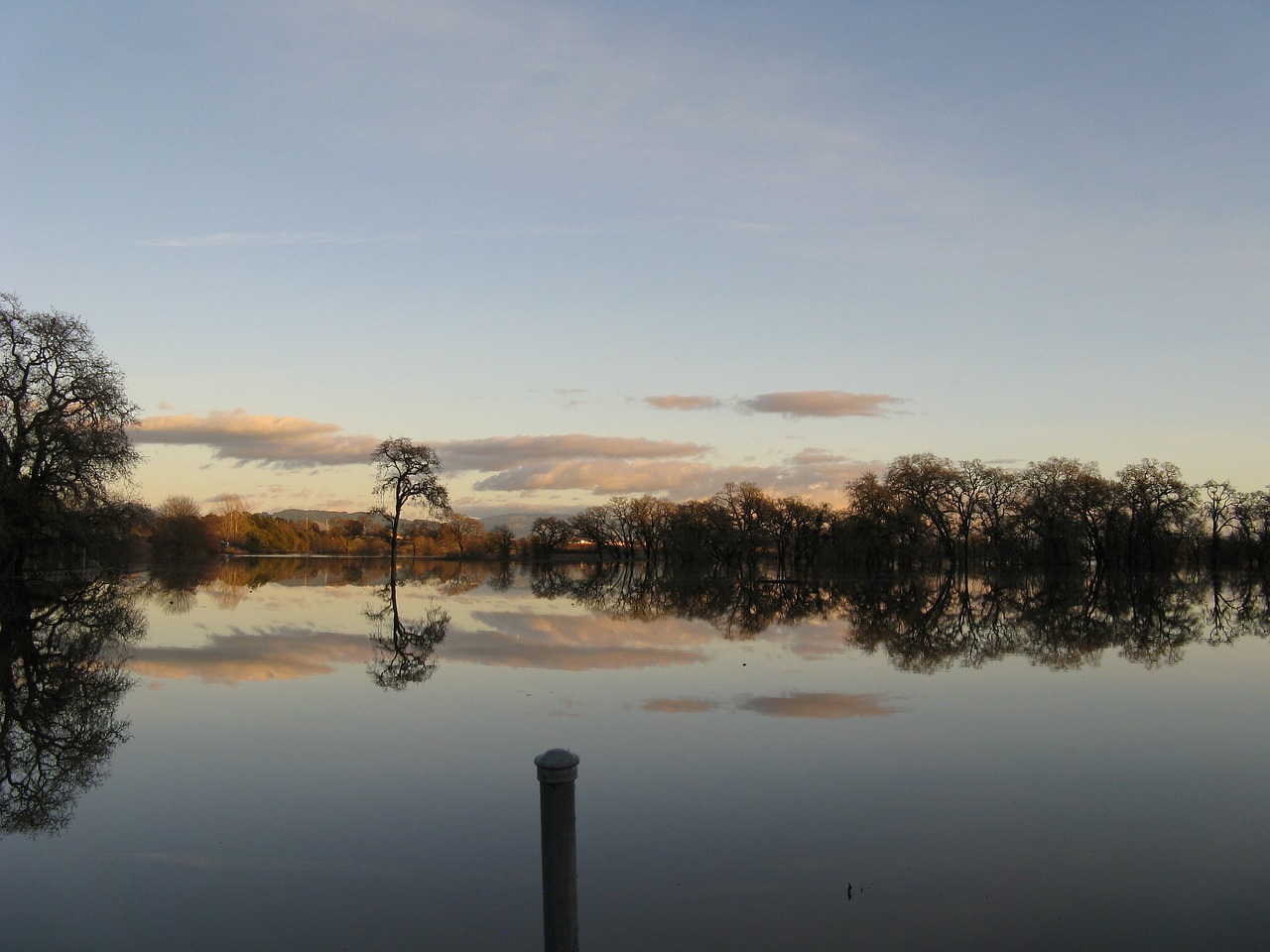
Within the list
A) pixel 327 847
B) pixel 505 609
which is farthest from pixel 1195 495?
pixel 327 847

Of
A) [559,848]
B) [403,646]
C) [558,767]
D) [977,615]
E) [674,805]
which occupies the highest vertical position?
[558,767]

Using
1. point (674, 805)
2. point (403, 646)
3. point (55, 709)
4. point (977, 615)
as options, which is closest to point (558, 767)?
point (674, 805)

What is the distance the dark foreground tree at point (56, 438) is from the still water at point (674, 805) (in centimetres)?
1815

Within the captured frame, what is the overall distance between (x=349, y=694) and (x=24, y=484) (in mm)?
23996

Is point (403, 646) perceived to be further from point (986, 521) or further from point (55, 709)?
→ point (986, 521)

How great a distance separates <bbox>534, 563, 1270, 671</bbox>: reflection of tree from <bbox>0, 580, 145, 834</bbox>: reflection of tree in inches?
456

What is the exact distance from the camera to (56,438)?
3048 cm

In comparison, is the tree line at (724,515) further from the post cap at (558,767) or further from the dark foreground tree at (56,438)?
the post cap at (558,767)

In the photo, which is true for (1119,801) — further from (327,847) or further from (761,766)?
(327,847)

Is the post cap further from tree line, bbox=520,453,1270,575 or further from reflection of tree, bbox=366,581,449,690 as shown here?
tree line, bbox=520,453,1270,575

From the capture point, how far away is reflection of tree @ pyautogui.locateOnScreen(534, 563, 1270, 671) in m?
17.8

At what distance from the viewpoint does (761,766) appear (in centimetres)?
844

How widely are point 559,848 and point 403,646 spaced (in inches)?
553

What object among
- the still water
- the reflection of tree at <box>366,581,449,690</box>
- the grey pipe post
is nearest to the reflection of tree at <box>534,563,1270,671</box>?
the still water
